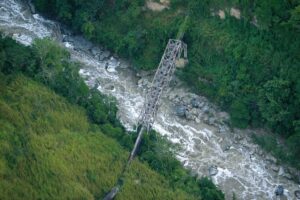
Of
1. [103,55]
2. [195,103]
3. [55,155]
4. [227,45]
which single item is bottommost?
[55,155]

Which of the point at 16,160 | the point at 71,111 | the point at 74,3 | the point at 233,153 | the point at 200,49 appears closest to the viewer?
the point at 16,160

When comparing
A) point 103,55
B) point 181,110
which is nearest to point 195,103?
point 181,110

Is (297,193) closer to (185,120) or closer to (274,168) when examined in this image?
(274,168)

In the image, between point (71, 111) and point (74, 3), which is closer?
point (71, 111)

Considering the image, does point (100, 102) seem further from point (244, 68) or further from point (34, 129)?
point (244, 68)

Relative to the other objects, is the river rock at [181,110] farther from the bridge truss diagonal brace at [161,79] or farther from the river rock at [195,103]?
the bridge truss diagonal brace at [161,79]

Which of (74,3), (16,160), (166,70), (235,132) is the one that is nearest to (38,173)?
(16,160)
